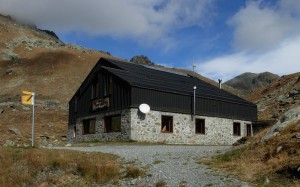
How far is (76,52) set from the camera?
86.4 m

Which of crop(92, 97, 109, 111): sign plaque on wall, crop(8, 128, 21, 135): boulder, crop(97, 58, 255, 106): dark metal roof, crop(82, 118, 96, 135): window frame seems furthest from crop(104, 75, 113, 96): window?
crop(8, 128, 21, 135): boulder

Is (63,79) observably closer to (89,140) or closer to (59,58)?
(59,58)

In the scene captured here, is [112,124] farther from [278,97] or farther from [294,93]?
[278,97]

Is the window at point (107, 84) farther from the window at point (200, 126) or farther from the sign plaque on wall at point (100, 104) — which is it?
the window at point (200, 126)

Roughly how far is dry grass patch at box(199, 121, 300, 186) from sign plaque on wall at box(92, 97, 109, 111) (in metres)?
19.1

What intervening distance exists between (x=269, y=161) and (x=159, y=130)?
19318 millimetres

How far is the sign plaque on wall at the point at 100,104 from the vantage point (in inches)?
1346

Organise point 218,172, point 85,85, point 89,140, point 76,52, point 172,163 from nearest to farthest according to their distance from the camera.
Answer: point 218,172 < point 172,163 < point 89,140 < point 85,85 < point 76,52

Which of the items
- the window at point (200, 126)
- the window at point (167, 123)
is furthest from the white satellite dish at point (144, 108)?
the window at point (200, 126)

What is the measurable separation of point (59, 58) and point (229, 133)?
51.3 metres

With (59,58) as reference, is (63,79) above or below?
below

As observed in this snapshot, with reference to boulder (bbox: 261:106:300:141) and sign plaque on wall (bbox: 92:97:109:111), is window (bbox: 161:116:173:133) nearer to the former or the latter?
sign plaque on wall (bbox: 92:97:109:111)

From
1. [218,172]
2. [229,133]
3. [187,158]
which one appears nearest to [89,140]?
[229,133]

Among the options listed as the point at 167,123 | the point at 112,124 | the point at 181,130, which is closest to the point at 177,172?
the point at 167,123
